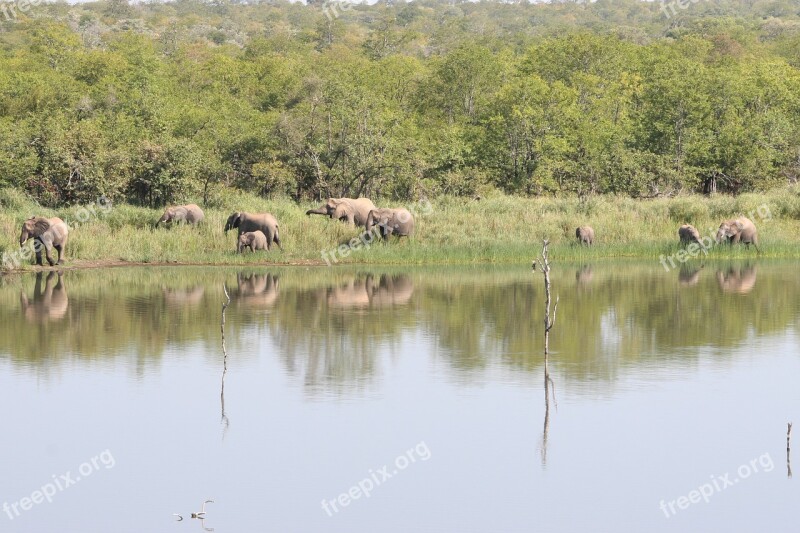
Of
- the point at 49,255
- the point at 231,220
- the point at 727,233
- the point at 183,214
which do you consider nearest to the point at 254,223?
the point at 231,220

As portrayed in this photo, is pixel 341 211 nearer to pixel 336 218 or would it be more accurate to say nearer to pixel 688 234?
pixel 336 218

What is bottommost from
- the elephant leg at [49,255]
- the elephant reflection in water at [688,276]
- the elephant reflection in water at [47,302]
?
the elephant reflection in water at [688,276]

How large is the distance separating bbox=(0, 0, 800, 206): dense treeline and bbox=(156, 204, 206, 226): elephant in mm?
2382

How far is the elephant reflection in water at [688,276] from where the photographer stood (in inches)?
1180

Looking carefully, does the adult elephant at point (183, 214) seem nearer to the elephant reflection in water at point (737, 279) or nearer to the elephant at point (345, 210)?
the elephant at point (345, 210)

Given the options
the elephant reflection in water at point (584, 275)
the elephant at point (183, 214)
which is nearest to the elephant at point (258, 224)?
the elephant at point (183, 214)

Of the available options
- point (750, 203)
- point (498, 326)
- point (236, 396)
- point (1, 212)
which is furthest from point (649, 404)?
point (750, 203)

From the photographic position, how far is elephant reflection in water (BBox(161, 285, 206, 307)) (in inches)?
1009

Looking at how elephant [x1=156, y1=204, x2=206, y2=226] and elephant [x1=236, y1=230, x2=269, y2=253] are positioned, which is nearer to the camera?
elephant [x1=236, y1=230, x2=269, y2=253]

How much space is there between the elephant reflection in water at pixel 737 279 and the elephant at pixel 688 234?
289 cm

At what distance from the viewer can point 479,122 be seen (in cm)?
5816

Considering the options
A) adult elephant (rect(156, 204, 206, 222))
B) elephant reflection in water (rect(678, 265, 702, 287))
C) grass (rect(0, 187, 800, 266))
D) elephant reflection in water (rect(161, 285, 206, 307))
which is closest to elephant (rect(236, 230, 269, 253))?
grass (rect(0, 187, 800, 266))

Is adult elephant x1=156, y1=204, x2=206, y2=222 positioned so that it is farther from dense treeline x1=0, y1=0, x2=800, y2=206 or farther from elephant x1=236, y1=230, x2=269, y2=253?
elephant x1=236, y1=230, x2=269, y2=253

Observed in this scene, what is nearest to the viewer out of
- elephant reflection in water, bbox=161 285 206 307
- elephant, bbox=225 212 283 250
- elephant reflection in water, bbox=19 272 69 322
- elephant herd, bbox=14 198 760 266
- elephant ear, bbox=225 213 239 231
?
elephant reflection in water, bbox=19 272 69 322
